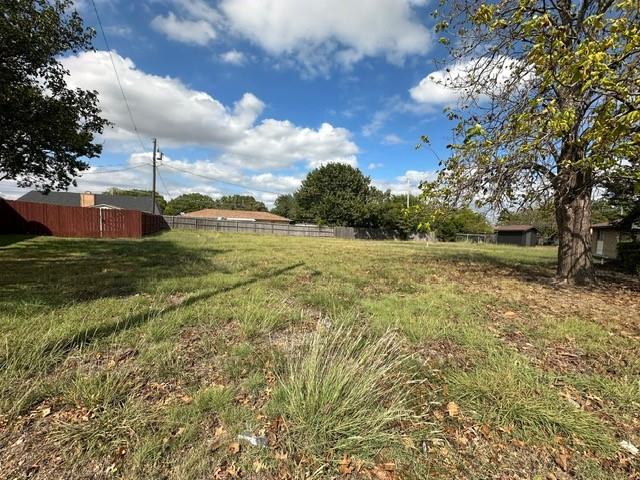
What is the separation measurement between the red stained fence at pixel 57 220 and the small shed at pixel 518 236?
43.0 metres

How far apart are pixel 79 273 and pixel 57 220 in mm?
13237

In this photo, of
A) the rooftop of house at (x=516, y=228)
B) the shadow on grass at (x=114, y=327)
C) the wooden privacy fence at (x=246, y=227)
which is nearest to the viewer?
the shadow on grass at (x=114, y=327)

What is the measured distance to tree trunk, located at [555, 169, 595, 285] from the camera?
7092 millimetres

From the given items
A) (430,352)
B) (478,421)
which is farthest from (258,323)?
(478,421)

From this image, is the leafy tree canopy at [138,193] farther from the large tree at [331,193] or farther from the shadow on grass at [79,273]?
the shadow on grass at [79,273]

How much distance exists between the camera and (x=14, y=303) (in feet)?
14.4

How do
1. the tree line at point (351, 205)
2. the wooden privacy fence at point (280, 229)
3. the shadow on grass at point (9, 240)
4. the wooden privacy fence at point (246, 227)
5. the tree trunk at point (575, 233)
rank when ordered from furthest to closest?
1. the tree line at point (351, 205)
2. the wooden privacy fence at point (280, 229)
3. the wooden privacy fence at point (246, 227)
4. the shadow on grass at point (9, 240)
5. the tree trunk at point (575, 233)

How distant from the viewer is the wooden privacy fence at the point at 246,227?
3334 centimetres

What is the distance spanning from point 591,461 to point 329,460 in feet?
5.47

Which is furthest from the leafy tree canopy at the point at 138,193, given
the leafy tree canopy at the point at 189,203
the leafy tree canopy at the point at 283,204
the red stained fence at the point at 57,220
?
the red stained fence at the point at 57,220

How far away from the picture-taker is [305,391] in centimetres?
239

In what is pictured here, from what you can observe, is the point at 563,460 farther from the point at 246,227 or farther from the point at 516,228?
the point at 516,228

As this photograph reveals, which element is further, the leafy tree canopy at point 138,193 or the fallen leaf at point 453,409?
the leafy tree canopy at point 138,193

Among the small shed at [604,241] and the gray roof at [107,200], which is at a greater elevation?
the gray roof at [107,200]
